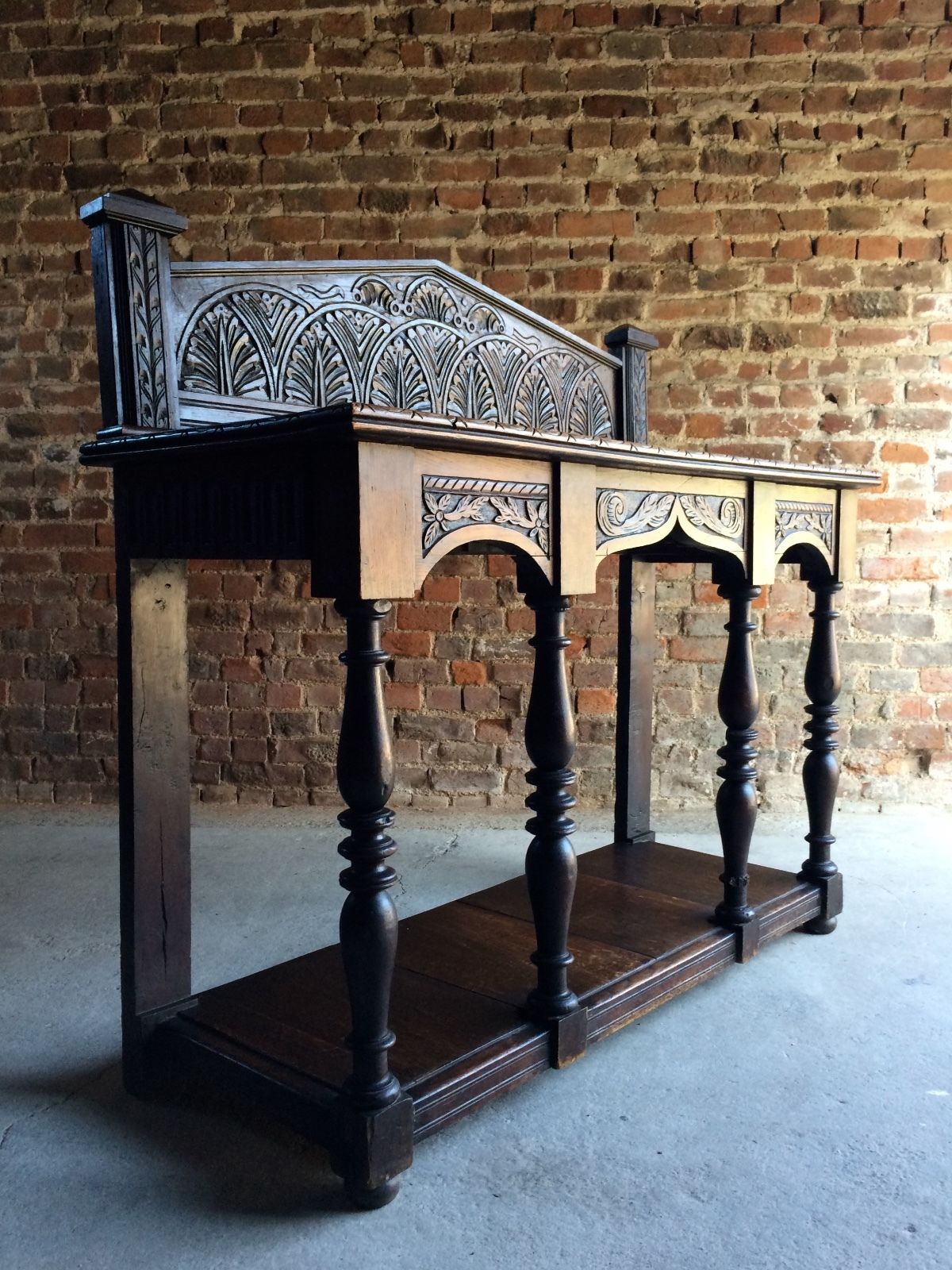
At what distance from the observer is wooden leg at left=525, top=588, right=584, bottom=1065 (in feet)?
6.12

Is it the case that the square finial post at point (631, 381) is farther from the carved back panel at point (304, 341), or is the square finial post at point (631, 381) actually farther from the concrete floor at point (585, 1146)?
the concrete floor at point (585, 1146)

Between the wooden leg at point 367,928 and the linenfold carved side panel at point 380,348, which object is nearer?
the wooden leg at point 367,928

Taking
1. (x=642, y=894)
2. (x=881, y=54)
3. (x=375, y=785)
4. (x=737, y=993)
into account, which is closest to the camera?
(x=375, y=785)

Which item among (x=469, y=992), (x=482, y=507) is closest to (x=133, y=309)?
(x=482, y=507)

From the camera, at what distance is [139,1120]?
1780 millimetres

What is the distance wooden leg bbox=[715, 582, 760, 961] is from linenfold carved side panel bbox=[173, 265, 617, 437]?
0.70m

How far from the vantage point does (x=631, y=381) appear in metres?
3.03

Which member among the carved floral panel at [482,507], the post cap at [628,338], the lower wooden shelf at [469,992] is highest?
the post cap at [628,338]

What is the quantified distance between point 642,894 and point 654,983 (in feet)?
1.57

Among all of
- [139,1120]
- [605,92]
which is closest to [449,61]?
[605,92]

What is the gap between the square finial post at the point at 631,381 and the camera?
9.89 ft

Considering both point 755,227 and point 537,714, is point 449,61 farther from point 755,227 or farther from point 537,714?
point 537,714

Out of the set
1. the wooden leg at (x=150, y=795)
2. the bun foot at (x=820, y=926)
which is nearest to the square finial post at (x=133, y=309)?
the wooden leg at (x=150, y=795)

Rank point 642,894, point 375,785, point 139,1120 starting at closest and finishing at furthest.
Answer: point 375,785
point 139,1120
point 642,894
